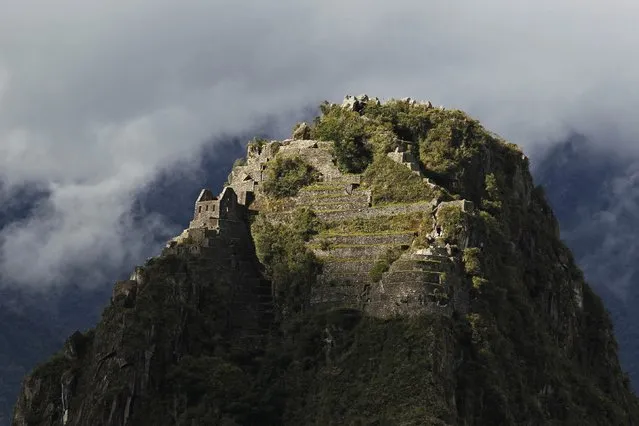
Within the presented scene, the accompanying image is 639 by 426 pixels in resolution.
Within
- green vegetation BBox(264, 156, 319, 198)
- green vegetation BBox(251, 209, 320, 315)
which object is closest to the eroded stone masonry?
green vegetation BBox(264, 156, 319, 198)

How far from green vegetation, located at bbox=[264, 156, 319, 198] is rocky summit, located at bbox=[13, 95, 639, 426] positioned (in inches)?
7.7

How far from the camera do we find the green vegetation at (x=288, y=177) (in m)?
128

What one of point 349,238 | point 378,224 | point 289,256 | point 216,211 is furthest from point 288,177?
point 378,224

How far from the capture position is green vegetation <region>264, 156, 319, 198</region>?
12788cm

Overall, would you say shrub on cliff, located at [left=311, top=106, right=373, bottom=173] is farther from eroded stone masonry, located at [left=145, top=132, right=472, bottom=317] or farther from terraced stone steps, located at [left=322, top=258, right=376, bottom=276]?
terraced stone steps, located at [left=322, top=258, right=376, bottom=276]

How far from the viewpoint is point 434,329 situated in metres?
107

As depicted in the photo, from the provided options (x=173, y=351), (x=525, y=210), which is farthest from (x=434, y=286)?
(x=525, y=210)

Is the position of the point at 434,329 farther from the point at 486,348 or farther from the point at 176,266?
the point at 176,266

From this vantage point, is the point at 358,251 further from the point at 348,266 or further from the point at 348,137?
the point at 348,137

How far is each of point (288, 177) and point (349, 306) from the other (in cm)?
1813

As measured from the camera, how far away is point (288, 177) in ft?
422

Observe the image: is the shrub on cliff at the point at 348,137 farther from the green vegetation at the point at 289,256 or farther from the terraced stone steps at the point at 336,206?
the green vegetation at the point at 289,256

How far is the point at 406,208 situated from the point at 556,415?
68.1ft

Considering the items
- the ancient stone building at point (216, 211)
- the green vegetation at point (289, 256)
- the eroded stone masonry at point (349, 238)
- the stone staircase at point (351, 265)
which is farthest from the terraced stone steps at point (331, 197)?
the ancient stone building at point (216, 211)
